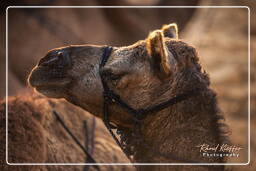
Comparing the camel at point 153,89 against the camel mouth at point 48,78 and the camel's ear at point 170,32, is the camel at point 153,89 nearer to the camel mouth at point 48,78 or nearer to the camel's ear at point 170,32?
the camel mouth at point 48,78

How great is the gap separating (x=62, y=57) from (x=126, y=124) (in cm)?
47

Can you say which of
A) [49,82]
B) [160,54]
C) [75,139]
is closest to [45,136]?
[75,139]

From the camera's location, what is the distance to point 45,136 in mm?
3152

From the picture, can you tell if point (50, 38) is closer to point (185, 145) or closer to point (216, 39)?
point (216, 39)

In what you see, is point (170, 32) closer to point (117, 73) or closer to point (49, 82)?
point (117, 73)

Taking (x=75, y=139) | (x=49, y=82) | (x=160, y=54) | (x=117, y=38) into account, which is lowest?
(x=117, y=38)

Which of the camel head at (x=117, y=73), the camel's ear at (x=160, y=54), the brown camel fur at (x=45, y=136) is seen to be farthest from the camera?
the brown camel fur at (x=45, y=136)

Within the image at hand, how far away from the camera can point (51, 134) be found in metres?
3.28

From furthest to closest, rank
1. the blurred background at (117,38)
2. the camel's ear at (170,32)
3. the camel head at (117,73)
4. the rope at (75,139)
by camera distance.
A: the blurred background at (117,38) < the rope at (75,139) < the camel's ear at (170,32) < the camel head at (117,73)

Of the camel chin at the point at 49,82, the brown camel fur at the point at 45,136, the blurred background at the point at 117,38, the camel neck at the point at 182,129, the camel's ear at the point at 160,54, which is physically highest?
the camel's ear at the point at 160,54

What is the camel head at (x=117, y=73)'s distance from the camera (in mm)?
2752

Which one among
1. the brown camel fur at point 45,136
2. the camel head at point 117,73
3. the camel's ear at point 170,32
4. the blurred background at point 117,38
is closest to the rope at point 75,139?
the brown camel fur at point 45,136

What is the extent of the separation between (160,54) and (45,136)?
2.88 feet

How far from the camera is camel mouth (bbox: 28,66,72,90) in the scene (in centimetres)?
285
